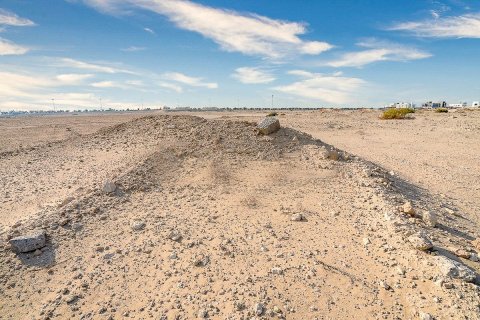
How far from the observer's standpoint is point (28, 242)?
19.3 feet

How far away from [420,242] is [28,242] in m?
6.46

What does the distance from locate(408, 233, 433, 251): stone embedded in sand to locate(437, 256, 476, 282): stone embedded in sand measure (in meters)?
0.47

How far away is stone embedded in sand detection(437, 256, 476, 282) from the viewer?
489 centimetres

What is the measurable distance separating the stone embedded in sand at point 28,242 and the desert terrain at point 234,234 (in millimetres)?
85

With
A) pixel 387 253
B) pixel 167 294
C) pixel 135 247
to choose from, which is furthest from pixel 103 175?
pixel 387 253

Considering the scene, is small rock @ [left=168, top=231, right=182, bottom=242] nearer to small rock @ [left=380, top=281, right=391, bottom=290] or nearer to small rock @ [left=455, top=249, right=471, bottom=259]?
small rock @ [left=380, top=281, right=391, bottom=290]

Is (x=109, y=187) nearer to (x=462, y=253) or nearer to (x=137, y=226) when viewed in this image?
(x=137, y=226)

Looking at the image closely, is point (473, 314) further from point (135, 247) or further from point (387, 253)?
point (135, 247)

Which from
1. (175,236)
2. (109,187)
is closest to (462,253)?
(175,236)

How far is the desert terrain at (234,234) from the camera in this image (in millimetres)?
4746

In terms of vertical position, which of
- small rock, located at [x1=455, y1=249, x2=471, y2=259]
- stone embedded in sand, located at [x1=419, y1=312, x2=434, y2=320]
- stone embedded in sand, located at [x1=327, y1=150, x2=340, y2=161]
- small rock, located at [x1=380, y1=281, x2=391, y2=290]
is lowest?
stone embedded in sand, located at [x1=419, y1=312, x2=434, y2=320]

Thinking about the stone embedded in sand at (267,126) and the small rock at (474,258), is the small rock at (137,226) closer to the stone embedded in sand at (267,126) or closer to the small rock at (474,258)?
the stone embedded in sand at (267,126)

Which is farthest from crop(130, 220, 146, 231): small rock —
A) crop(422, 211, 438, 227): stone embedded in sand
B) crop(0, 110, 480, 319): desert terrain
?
crop(422, 211, 438, 227): stone embedded in sand

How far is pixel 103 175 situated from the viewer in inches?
357
